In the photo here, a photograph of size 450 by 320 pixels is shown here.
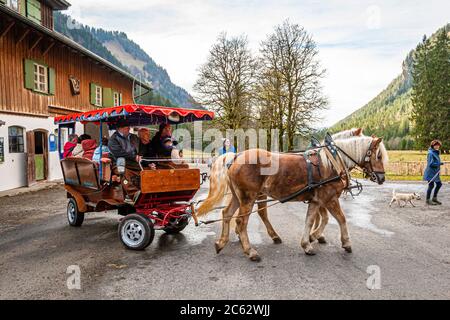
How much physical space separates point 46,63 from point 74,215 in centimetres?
1178

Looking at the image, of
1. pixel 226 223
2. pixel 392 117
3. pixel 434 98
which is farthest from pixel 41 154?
pixel 392 117

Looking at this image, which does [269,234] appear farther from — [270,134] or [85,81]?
[270,134]

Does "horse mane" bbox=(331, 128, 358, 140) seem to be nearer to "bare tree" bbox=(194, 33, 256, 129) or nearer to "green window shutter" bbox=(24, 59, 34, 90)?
"green window shutter" bbox=(24, 59, 34, 90)

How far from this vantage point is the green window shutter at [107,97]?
2176 centimetres

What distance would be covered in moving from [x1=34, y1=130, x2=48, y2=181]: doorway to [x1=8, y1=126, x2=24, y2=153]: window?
128 centimetres

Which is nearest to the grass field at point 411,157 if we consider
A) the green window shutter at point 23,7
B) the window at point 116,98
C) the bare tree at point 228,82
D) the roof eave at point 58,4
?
the bare tree at point 228,82

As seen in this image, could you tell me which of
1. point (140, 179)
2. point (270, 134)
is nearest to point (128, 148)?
point (140, 179)

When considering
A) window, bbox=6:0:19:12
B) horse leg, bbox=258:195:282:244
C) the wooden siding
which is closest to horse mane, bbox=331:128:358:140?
horse leg, bbox=258:195:282:244

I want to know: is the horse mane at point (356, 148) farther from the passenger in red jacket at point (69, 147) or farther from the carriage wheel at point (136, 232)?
the passenger in red jacket at point (69, 147)

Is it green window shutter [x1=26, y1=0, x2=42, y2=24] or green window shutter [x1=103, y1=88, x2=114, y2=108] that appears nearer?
green window shutter [x1=26, y1=0, x2=42, y2=24]

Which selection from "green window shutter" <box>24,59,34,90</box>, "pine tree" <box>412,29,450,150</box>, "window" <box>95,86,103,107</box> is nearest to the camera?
"green window shutter" <box>24,59,34,90</box>

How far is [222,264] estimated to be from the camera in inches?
187

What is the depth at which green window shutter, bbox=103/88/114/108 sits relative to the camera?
21.8m

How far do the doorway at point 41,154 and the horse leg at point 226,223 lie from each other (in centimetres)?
1326
